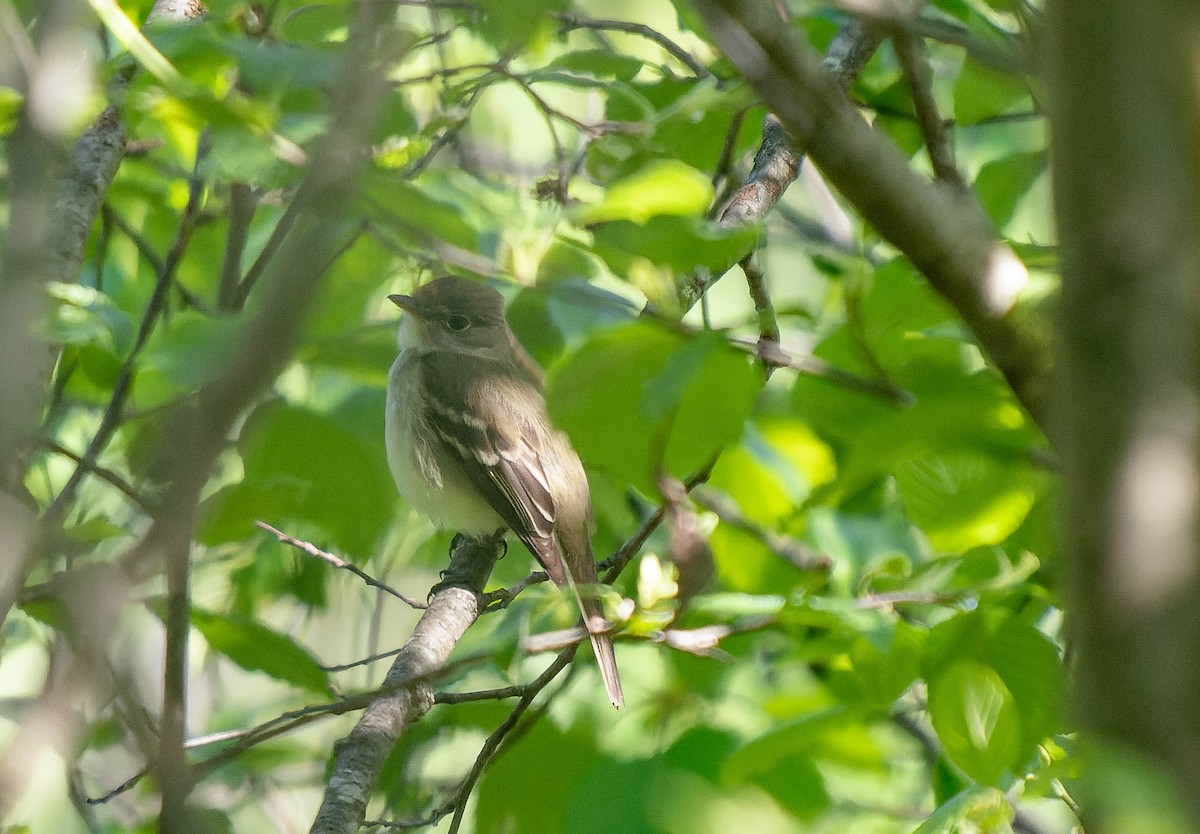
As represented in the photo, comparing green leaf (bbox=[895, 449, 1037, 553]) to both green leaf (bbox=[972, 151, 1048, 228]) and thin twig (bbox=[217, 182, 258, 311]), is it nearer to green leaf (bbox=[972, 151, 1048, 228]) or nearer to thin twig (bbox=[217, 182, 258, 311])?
green leaf (bbox=[972, 151, 1048, 228])

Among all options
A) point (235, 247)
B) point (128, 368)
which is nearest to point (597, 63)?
point (235, 247)

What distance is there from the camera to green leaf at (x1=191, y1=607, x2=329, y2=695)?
2480 mm

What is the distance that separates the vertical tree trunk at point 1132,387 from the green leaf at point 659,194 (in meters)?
0.82

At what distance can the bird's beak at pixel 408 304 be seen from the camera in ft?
17.0

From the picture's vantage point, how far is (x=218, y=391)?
0.92 m

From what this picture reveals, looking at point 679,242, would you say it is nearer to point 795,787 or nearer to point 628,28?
point 795,787

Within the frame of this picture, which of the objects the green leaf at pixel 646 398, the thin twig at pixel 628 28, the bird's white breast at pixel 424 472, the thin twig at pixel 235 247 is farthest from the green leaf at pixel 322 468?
the bird's white breast at pixel 424 472

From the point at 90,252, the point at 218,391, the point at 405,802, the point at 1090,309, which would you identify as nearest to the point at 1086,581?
the point at 1090,309

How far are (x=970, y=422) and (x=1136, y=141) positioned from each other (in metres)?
0.83

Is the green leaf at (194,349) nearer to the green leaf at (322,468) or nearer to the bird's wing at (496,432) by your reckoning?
the green leaf at (322,468)

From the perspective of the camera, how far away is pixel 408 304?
17.3ft

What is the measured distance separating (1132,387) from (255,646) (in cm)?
205

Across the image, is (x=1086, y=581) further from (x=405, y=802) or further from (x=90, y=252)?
(x=90, y=252)

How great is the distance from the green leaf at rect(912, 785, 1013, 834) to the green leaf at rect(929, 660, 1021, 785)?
0.05 m
